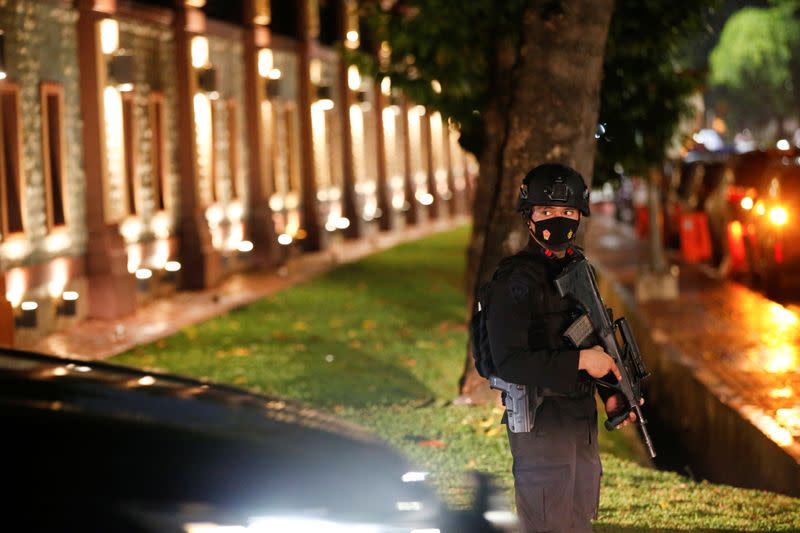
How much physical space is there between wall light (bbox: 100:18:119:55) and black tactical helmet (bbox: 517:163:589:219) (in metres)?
12.7

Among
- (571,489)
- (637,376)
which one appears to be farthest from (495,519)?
(637,376)

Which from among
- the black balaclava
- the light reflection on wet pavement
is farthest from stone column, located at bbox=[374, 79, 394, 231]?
the black balaclava

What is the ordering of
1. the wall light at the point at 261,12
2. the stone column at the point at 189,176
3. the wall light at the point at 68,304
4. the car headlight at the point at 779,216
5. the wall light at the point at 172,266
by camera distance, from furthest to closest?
the wall light at the point at 261,12 < the stone column at the point at 189,176 < the wall light at the point at 172,266 < the car headlight at the point at 779,216 < the wall light at the point at 68,304

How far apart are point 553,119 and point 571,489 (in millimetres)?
5328

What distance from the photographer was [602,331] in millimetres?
4777

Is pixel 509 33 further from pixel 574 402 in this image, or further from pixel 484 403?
pixel 574 402

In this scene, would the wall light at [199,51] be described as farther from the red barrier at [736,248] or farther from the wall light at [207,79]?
the red barrier at [736,248]

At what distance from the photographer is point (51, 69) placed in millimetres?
15828

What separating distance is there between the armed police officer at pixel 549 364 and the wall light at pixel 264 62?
63.7 feet

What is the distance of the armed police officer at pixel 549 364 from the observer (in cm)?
469

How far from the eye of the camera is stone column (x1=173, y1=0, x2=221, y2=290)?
19.9 meters

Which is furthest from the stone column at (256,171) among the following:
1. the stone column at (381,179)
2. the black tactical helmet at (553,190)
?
the black tactical helmet at (553,190)

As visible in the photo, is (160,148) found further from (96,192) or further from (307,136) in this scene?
(307,136)

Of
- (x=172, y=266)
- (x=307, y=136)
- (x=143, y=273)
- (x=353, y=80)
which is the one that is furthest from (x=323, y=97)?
(x=143, y=273)
